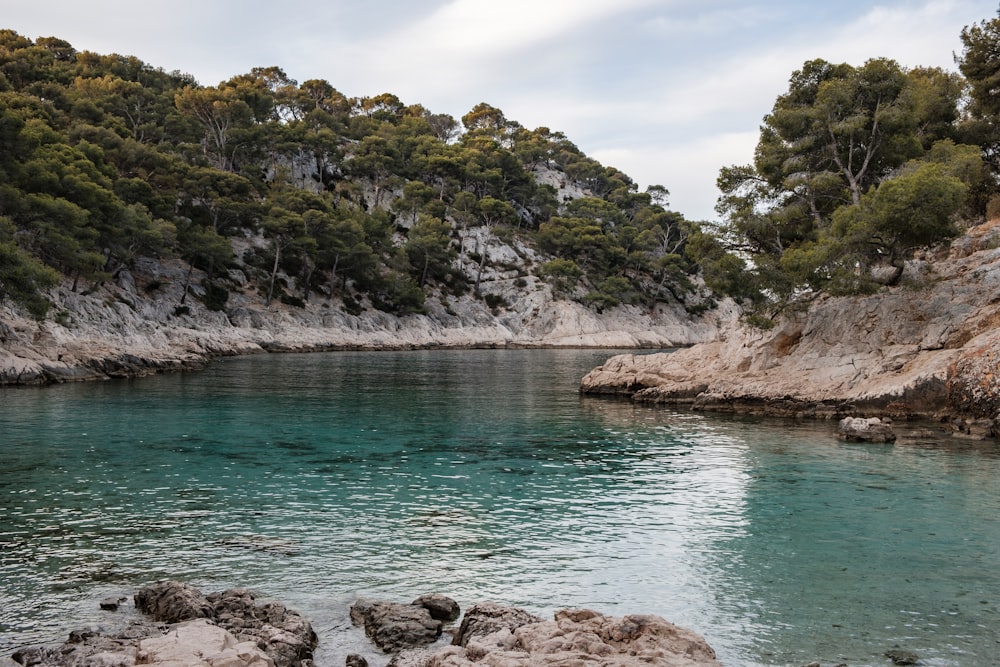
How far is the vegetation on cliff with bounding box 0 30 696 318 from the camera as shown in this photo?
162 feet

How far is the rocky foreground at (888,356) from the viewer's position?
81.4ft

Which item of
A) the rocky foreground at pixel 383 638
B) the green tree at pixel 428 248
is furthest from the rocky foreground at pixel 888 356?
the green tree at pixel 428 248

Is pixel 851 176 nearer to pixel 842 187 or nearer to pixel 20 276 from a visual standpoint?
pixel 842 187

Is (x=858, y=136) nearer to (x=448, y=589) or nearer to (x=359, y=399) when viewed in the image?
(x=359, y=399)

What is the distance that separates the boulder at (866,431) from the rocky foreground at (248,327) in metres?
39.0

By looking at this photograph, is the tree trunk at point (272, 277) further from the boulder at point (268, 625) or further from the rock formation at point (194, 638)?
the boulder at point (268, 625)

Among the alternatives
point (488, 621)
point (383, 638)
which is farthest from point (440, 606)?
point (488, 621)

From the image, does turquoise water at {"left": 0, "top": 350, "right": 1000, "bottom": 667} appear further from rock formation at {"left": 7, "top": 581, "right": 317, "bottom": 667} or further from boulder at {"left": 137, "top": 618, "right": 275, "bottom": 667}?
boulder at {"left": 137, "top": 618, "right": 275, "bottom": 667}

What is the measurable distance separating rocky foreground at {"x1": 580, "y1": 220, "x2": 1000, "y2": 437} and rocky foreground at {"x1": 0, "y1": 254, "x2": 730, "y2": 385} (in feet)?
110

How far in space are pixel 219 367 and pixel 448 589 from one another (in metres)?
46.0

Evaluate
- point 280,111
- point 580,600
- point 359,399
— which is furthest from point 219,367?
point 280,111

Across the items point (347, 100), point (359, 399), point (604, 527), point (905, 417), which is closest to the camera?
point (604, 527)

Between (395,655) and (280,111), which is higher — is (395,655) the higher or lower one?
the lower one

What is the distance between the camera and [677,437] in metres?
23.9
